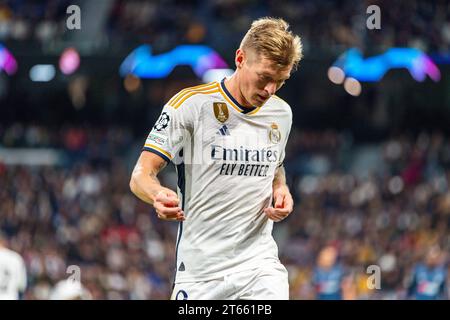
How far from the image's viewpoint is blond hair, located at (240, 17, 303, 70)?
5121 mm

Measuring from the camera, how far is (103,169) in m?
22.3

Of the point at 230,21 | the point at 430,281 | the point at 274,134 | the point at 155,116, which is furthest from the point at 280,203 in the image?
the point at 155,116

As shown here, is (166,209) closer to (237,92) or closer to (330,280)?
(237,92)

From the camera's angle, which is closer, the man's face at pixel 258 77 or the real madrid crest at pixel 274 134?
the man's face at pixel 258 77

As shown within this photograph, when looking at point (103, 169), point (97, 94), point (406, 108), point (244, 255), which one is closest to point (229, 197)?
point (244, 255)

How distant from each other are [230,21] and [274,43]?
1828 centimetres

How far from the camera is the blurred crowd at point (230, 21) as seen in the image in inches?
860

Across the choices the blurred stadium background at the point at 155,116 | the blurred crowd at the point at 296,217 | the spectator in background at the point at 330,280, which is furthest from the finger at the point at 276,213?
the blurred stadium background at the point at 155,116

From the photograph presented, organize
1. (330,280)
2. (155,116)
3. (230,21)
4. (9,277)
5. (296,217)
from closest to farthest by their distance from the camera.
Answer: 1. (9,277)
2. (330,280)
3. (296,217)
4. (230,21)
5. (155,116)

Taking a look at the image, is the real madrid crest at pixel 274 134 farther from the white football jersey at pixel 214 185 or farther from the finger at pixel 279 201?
the finger at pixel 279 201

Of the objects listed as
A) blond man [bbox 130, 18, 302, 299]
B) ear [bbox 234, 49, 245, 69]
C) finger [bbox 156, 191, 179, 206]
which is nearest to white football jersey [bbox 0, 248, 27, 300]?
blond man [bbox 130, 18, 302, 299]

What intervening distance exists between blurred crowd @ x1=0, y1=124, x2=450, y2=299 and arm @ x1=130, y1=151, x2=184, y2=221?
912 centimetres

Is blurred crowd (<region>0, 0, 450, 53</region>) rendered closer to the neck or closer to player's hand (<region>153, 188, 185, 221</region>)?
the neck

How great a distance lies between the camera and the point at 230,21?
23234 mm
